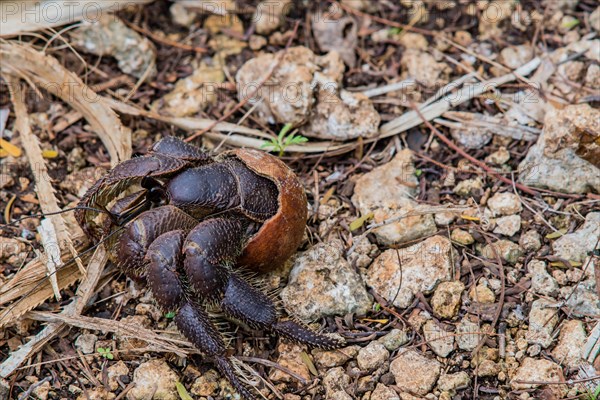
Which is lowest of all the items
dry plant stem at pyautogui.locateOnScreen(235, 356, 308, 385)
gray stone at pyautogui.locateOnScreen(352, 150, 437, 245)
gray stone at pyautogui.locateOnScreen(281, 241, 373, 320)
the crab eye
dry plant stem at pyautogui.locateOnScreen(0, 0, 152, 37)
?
dry plant stem at pyautogui.locateOnScreen(235, 356, 308, 385)

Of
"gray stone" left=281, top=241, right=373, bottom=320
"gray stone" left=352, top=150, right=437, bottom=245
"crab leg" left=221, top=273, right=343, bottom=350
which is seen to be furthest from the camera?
"gray stone" left=352, top=150, right=437, bottom=245

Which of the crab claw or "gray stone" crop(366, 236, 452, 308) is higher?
the crab claw

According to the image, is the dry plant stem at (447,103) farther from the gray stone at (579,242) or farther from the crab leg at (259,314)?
the crab leg at (259,314)

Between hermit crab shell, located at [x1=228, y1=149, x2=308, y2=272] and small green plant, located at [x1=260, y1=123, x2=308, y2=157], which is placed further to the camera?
small green plant, located at [x1=260, y1=123, x2=308, y2=157]

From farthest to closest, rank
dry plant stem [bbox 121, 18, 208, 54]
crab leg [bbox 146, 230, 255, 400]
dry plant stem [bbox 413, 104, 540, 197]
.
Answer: dry plant stem [bbox 121, 18, 208, 54] < dry plant stem [bbox 413, 104, 540, 197] < crab leg [bbox 146, 230, 255, 400]

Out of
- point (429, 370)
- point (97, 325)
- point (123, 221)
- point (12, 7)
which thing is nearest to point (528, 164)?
point (429, 370)

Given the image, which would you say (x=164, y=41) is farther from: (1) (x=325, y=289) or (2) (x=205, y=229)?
(1) (x=325, y=289)

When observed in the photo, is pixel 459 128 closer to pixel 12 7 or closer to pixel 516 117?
pixel 516 117

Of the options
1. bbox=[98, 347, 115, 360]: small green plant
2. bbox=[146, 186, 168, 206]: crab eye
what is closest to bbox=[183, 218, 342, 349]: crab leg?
bbox=[146, 186, 168, 206]: crab eye

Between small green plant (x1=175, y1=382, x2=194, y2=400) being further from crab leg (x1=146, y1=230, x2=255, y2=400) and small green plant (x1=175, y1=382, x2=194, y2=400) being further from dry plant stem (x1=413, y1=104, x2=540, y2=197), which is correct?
dry plant stem (x1=413, y1=104, x2=540, y2=197)
